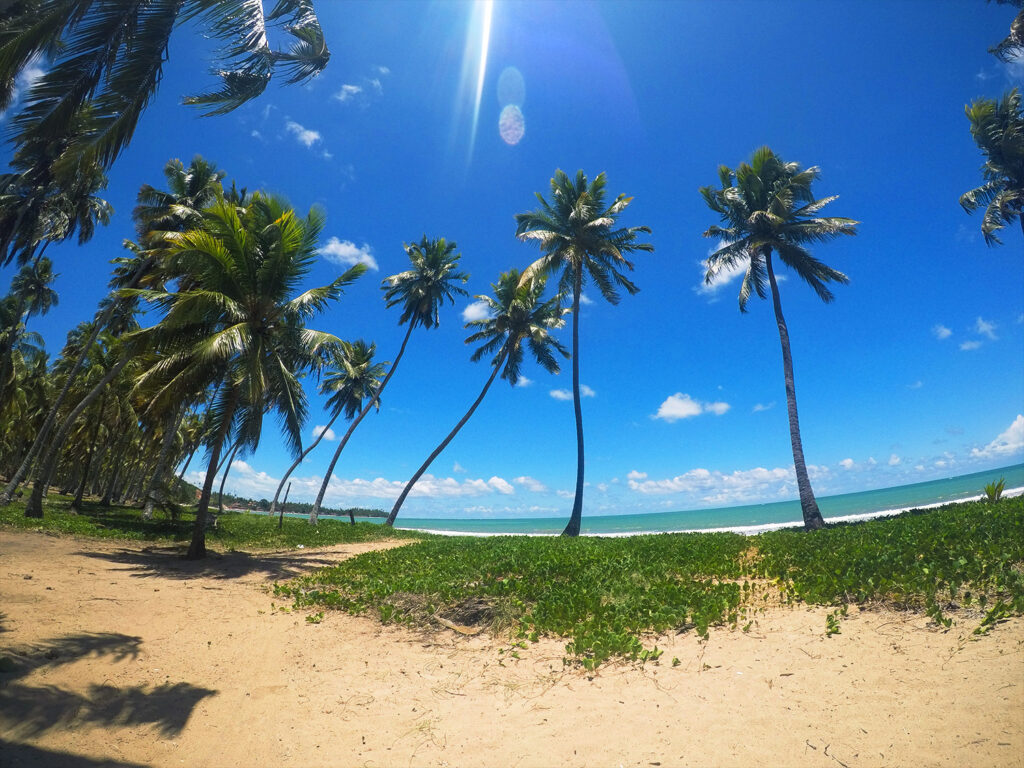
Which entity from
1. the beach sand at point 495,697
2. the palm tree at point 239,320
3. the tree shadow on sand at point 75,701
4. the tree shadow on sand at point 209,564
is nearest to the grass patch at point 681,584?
the beach sand at point 495,697

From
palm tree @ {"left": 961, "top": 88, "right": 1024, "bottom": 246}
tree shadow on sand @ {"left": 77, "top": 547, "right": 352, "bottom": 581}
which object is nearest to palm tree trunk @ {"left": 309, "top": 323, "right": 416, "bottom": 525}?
tree shadow on sand @ {"left": 77, "top": 547, "right": 352, "bottom": 581}

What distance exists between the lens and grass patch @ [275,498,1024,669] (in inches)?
189

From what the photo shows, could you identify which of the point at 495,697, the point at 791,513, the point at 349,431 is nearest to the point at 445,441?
the point at 349,431

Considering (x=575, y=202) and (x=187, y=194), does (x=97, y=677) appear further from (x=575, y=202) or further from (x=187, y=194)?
(x=575, y=202)

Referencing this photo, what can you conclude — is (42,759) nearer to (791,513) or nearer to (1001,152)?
(1001,152)

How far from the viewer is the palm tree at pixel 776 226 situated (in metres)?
17.2

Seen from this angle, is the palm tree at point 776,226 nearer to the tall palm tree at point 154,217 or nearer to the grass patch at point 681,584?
the grass patch at point 681,584

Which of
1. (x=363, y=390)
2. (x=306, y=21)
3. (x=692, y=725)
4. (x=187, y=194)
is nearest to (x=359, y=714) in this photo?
(x=692, y=725)

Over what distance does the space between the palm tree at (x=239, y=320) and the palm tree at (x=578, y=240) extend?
12143 millimetres

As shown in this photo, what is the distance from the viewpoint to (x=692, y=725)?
3412mm

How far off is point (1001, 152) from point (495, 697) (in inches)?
1170

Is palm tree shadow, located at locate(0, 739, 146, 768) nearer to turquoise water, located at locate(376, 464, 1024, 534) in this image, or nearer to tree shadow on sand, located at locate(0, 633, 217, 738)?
tree shadow on sand, located at locate(0, 633, 217, 738)

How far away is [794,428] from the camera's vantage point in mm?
16484

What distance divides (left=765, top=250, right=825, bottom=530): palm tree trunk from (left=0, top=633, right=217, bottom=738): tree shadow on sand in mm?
16812
